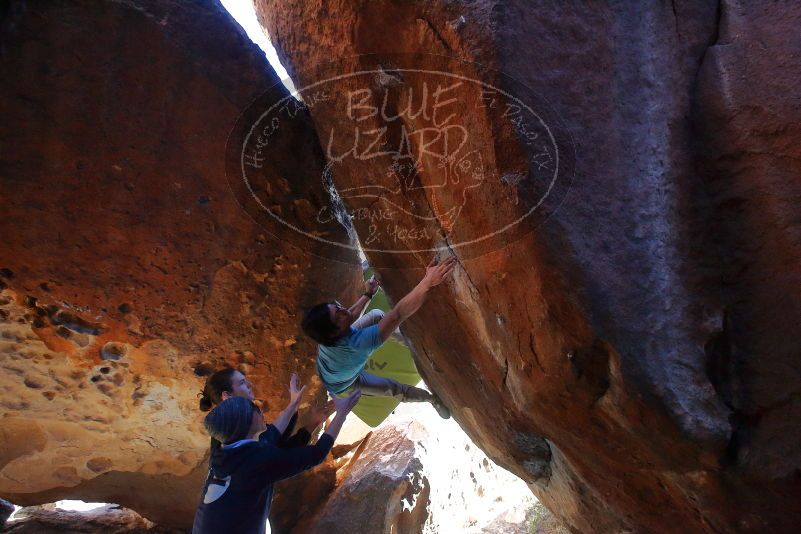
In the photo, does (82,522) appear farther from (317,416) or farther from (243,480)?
(243,480)

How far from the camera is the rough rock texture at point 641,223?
1.78 metres

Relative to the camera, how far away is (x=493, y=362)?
7.95 feet

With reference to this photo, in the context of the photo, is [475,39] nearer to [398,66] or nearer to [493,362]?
[398,66]

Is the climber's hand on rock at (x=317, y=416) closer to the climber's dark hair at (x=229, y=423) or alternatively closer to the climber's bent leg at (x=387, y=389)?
the climber's dark hair at (x=229, y=423)

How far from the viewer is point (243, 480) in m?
1.95

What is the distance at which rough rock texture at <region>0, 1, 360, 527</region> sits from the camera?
2459 millimetres

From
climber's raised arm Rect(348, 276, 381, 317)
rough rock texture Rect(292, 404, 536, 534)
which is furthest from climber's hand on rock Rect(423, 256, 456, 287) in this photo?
rough rock texture Rect(292, 404, 536, 534)

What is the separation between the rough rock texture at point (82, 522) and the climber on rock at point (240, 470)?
2.99 m

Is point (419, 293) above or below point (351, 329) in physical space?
above

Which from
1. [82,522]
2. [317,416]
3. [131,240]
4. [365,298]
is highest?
[131,240]


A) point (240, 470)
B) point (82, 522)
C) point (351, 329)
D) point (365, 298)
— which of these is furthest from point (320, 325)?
point (82, 522)

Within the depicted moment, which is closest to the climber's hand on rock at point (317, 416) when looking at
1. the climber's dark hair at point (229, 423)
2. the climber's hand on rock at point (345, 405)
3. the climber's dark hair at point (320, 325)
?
the climber's hand on rock at point (345, 405)

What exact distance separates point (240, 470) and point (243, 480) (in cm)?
4

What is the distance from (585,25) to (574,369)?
48.2 inches
